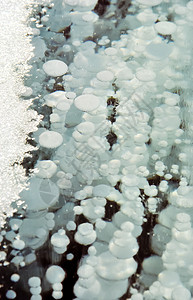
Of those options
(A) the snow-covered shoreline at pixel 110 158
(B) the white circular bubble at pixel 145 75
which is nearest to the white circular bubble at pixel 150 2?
(A) the snow-covered shoreline at pixel 110 158

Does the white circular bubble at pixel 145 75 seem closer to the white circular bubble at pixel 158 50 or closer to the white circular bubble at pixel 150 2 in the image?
the white circular bubble at pixel 158 50

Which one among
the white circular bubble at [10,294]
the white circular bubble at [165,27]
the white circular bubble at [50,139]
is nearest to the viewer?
the white circular bubble at [10,294]

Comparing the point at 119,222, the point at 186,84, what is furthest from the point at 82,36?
the point at 119,222

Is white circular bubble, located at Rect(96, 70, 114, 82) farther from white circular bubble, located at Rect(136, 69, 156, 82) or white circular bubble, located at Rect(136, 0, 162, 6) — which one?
white circular bubble, located at Rect(136, 0, 162, 6)

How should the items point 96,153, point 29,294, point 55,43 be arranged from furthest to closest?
point 55,43 < point 96,153 < point 29,294

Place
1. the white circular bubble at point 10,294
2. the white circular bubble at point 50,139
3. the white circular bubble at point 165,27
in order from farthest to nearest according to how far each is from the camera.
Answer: the white circular bubble at point 165,27 < the white circular bubble at point 50,139 < the white circular bubble at point 10,294

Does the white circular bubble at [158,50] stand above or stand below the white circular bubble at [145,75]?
above

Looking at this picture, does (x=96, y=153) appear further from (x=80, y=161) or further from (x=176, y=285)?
(x=176, y=285)

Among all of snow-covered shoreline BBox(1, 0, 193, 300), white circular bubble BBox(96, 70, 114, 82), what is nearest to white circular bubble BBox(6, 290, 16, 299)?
snow-covered shoreline BBox(1, 0, 193, 300)
